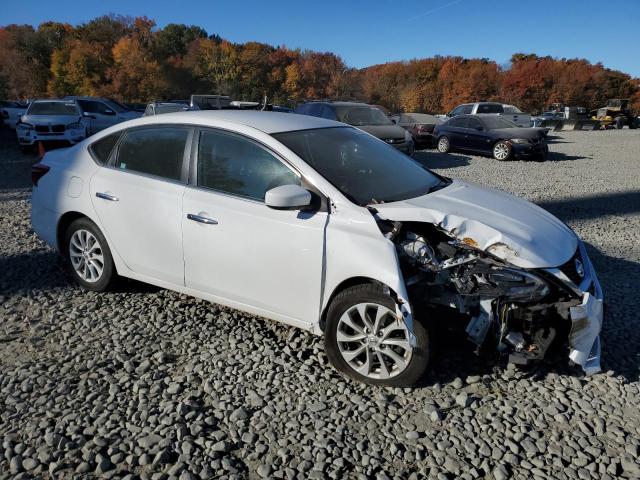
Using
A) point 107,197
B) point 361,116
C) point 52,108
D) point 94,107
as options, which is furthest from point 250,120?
point 94,107

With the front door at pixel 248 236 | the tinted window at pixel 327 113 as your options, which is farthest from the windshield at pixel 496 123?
the front door at pixel 248 236

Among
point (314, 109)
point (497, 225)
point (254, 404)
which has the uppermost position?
point (314, 109)

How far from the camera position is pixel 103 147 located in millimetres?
4344

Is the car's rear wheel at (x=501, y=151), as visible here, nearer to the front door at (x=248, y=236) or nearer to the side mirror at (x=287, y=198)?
the front door at (x=248, y=236)

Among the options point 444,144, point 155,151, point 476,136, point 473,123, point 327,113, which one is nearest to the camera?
point 155,151

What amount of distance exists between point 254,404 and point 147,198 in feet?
6.02

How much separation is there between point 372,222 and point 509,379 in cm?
139

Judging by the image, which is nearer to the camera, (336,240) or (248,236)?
(336,240)

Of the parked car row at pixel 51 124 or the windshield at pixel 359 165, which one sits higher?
the windshield at pixel 359 165

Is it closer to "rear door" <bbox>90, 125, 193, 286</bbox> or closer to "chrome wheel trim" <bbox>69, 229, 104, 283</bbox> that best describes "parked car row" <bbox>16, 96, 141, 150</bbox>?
"chrome wheel trim" <bbox>69, 229, 104, 283</bbox>

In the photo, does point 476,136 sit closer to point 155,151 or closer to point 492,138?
point 492,138

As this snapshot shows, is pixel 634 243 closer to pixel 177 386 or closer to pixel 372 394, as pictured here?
pixel 372 394

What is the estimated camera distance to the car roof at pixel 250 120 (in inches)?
149

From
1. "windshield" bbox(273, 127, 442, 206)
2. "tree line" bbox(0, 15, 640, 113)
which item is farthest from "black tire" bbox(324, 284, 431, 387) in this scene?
"tree line" bbox(0, 15, 640, 113)
